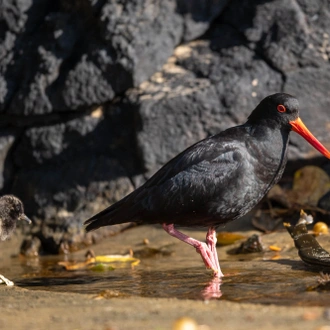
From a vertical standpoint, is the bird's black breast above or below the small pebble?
above

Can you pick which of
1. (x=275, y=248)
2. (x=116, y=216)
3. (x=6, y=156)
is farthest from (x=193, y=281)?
(x=6, y=156)

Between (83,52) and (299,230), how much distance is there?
3.46m

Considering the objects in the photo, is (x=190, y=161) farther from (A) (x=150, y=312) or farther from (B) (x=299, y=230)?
(A) (x=150, y=312)

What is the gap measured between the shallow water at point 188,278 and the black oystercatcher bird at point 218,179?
0.34m

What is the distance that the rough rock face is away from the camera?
832 centimetres

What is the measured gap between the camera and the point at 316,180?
8.18 metres

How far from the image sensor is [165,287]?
18.0 feet

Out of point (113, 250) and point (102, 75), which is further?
point (102, 75)

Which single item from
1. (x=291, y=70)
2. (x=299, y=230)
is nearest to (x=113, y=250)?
(x=299, y=230)

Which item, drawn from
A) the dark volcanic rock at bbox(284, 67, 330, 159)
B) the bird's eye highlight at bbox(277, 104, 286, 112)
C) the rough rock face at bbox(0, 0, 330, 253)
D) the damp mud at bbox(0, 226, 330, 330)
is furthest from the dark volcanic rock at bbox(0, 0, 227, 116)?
the bird's eye highlight at bbox(277, 104, 286, 112)

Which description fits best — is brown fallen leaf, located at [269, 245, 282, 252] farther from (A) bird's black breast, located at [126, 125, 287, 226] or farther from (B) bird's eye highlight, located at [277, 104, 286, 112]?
(B) bird's eye highlight, located at [277, 104, 286, 112]

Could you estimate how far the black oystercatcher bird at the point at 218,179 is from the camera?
243 inches

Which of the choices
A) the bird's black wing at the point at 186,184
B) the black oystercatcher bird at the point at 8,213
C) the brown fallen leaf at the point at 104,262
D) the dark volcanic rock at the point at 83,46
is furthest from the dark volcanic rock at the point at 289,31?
the black oystercatcher bird at the point at 8,213

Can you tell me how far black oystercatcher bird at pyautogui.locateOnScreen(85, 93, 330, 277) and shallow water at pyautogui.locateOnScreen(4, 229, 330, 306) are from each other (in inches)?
13.3
